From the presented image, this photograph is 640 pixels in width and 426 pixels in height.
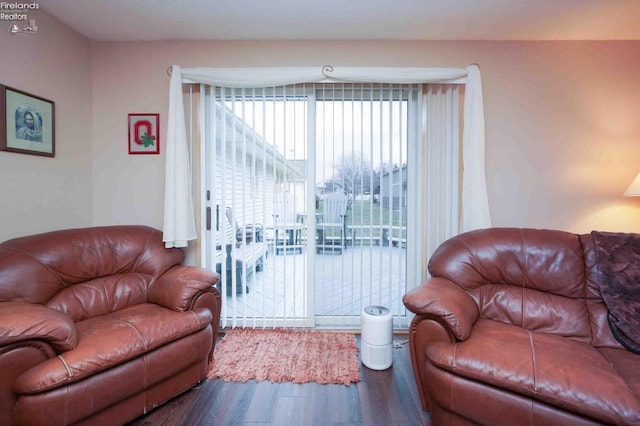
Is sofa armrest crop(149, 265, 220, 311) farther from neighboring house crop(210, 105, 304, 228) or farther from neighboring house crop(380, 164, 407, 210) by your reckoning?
neighboring house crop(380, 164, 407, 210)

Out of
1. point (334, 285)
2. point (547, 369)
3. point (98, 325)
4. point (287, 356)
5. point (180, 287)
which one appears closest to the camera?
point (547, 369)

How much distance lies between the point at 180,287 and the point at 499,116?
3.02 metres

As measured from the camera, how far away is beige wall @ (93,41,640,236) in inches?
94.0

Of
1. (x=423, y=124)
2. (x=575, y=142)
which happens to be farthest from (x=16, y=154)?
(x=575, y=142)

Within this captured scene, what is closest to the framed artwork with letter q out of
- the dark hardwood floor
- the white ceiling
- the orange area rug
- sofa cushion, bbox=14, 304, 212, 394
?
the white ceiling

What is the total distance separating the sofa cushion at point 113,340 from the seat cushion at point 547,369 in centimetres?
148

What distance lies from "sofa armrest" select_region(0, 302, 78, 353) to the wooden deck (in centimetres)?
124

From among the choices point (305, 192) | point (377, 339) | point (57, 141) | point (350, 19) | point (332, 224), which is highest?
point (350, 19)

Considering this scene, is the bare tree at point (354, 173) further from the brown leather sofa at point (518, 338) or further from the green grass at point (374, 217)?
the brown leather sofa at point (518, 338)

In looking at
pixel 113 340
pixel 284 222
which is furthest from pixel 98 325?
pixel 284 222

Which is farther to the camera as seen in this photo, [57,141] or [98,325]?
[57,141]

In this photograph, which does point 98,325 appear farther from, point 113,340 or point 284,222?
point 284,222

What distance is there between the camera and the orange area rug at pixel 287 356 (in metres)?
1.88

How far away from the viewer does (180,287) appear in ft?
6.07
